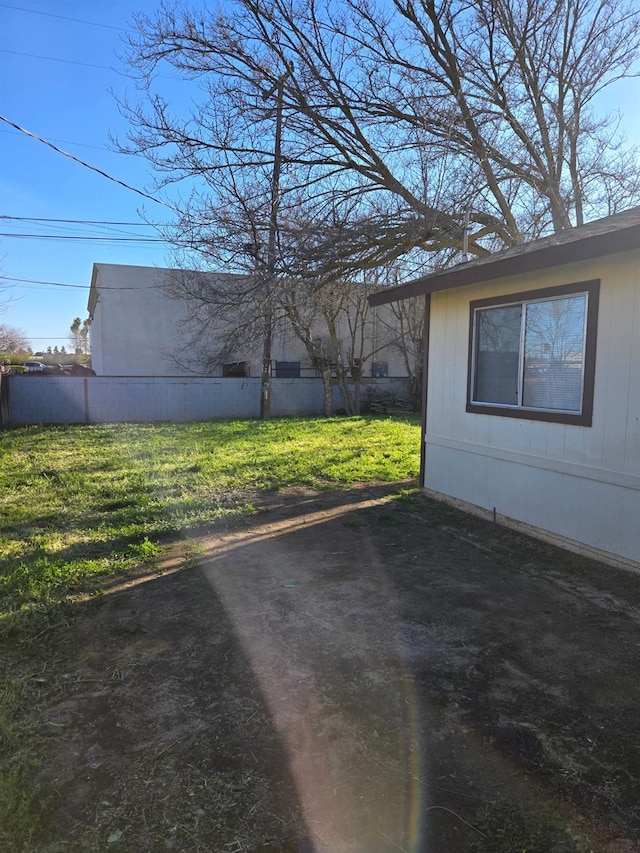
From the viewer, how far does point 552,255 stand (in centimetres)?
446

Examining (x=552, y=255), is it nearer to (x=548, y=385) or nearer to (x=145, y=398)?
(x=548, y=385)

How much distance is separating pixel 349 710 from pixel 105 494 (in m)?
5.43

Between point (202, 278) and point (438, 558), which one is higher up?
point (202, 278)

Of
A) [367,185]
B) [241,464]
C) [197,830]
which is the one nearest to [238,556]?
[197,830]

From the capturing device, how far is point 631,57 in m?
9.44

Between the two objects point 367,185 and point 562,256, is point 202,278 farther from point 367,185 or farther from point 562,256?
point 562,256

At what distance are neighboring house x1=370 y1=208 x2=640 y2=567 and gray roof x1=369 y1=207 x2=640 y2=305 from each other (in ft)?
0.04

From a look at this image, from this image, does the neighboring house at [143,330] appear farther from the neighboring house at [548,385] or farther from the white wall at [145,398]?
the neighboring house at [548,385]

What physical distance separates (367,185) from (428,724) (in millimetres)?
8011

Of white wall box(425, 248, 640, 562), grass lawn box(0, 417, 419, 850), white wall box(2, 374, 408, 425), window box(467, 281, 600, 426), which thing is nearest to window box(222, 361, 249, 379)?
white wall box(2, 374, 408, 425)

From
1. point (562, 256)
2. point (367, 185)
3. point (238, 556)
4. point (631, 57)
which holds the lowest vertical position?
point (238, 556)

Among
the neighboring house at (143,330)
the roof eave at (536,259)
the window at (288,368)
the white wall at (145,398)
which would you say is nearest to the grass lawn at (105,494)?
the white wall at (145,398)

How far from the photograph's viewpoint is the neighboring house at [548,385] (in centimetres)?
437

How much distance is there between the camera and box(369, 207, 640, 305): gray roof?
390 centimetres
